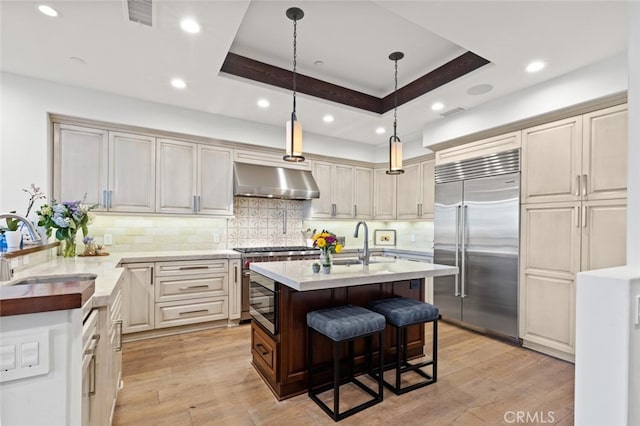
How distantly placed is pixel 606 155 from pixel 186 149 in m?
4.48

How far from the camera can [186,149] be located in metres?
4.04

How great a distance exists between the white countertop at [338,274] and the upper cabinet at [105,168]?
2041 mm

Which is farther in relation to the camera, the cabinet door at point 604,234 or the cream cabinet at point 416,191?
the cream cabinet at point 416,191

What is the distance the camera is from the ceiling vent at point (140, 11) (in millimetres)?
2059

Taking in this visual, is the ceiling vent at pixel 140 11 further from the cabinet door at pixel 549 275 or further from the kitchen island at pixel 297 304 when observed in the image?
the cabinet door at pixel 549 275

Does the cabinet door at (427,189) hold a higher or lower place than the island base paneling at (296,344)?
higher

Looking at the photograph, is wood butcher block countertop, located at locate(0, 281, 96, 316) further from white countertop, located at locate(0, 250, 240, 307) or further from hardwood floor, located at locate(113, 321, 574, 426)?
hardwood floor, located at locate(113, 321, 574, 426)

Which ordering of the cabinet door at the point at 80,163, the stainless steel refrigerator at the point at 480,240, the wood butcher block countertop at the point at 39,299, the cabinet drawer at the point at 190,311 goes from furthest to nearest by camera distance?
the cabinet drawer at the point at 190,311 < the stainless steel refrigerator at the point at 480,240 < the cabinet door at the point at 80,163 < the wood butcher block countertop at the point at 39,299

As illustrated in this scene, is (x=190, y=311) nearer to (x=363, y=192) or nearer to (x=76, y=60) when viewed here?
(x=76, y=60)

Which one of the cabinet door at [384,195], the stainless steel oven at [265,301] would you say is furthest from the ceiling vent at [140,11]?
the cabinet door at [384,195]

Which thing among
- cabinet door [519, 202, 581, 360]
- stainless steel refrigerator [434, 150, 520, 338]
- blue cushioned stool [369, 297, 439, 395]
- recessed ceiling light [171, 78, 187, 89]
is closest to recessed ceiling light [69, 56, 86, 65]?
recessed ceiling light [171, 78, 187, 89]

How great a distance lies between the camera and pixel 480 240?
3729 millimetres

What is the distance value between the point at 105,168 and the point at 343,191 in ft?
11.0

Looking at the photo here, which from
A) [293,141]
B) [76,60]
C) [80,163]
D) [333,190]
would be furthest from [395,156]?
[80,163]
